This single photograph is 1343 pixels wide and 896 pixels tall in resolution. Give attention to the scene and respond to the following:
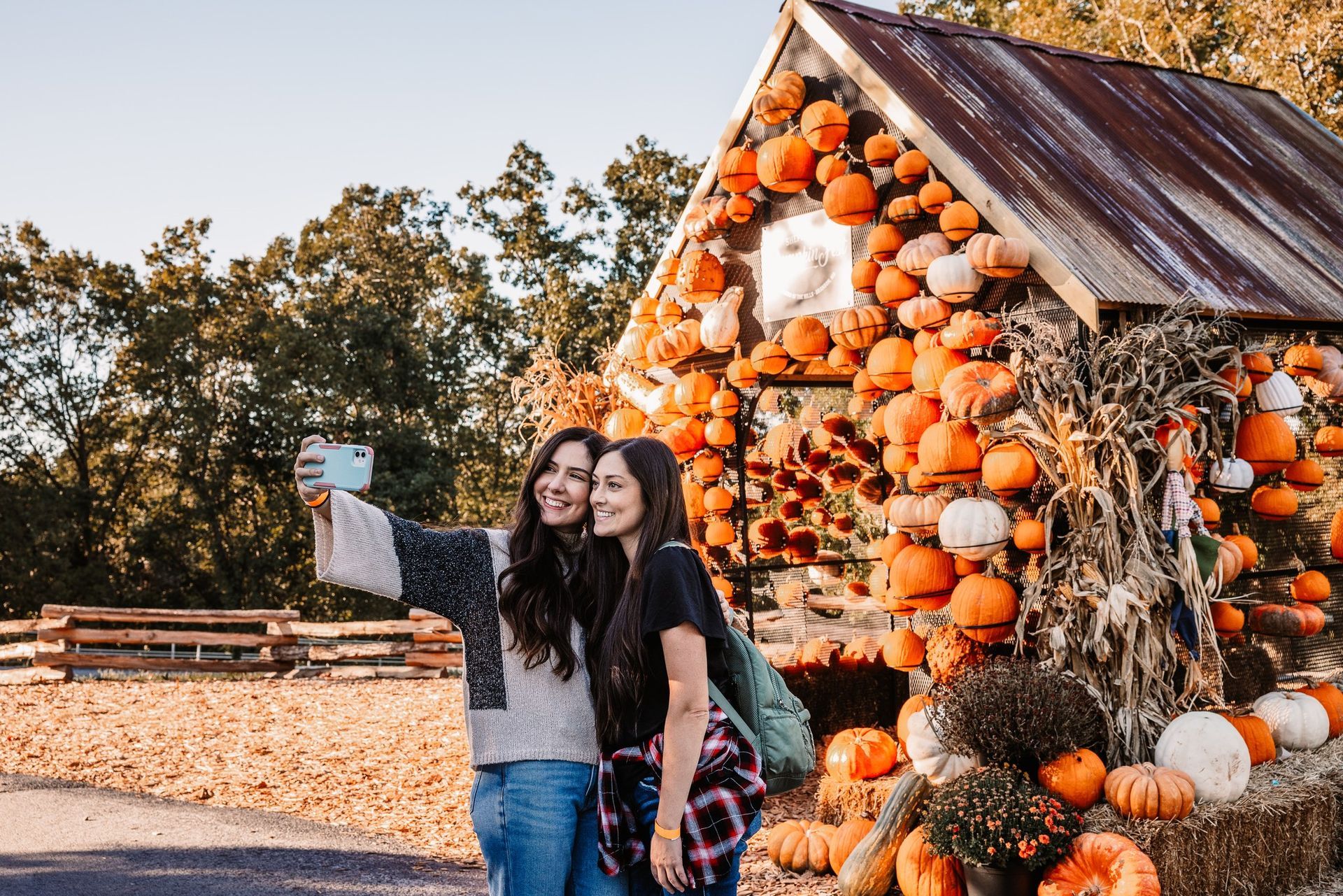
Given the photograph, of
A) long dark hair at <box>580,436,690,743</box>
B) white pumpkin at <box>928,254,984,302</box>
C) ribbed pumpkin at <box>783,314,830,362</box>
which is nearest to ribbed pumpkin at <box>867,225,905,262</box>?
white pumpkin at <box>928,254,984,302</box>

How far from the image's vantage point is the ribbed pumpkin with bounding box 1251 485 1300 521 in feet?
21.7

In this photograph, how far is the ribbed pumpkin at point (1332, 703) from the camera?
250 inches

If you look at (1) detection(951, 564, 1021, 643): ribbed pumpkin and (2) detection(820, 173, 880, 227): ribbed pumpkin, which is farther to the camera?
(2) detection(820, 173, 880, 227): ribbed pumpkin

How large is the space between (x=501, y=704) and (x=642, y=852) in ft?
1.55

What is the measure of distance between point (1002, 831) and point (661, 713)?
246cm

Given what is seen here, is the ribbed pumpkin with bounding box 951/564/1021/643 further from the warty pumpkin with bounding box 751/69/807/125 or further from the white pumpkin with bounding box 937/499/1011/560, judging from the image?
the warty pumpkin with bounding box 751/69/807/125

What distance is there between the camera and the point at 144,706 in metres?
11.2

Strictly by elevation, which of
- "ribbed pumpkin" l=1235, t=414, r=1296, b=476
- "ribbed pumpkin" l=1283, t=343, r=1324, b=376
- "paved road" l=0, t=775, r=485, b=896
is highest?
"ribbed pumpkin" l=1283, t=343, r=1324, b=376

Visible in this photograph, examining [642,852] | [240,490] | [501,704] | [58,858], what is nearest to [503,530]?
[501,704]

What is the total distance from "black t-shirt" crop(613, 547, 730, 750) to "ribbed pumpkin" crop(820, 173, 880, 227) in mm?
4161

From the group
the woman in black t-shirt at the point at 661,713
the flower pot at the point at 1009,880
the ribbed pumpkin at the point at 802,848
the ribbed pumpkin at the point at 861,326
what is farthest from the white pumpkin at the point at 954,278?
the woman in black t-shirt at the point at 661,713

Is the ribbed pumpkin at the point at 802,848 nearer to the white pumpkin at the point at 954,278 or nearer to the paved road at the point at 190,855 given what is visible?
the paved road at the point at 190,855

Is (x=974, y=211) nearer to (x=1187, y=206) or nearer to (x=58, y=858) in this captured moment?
A: (x=1187, y=206)

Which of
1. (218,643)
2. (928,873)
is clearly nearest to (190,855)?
(928,873)
